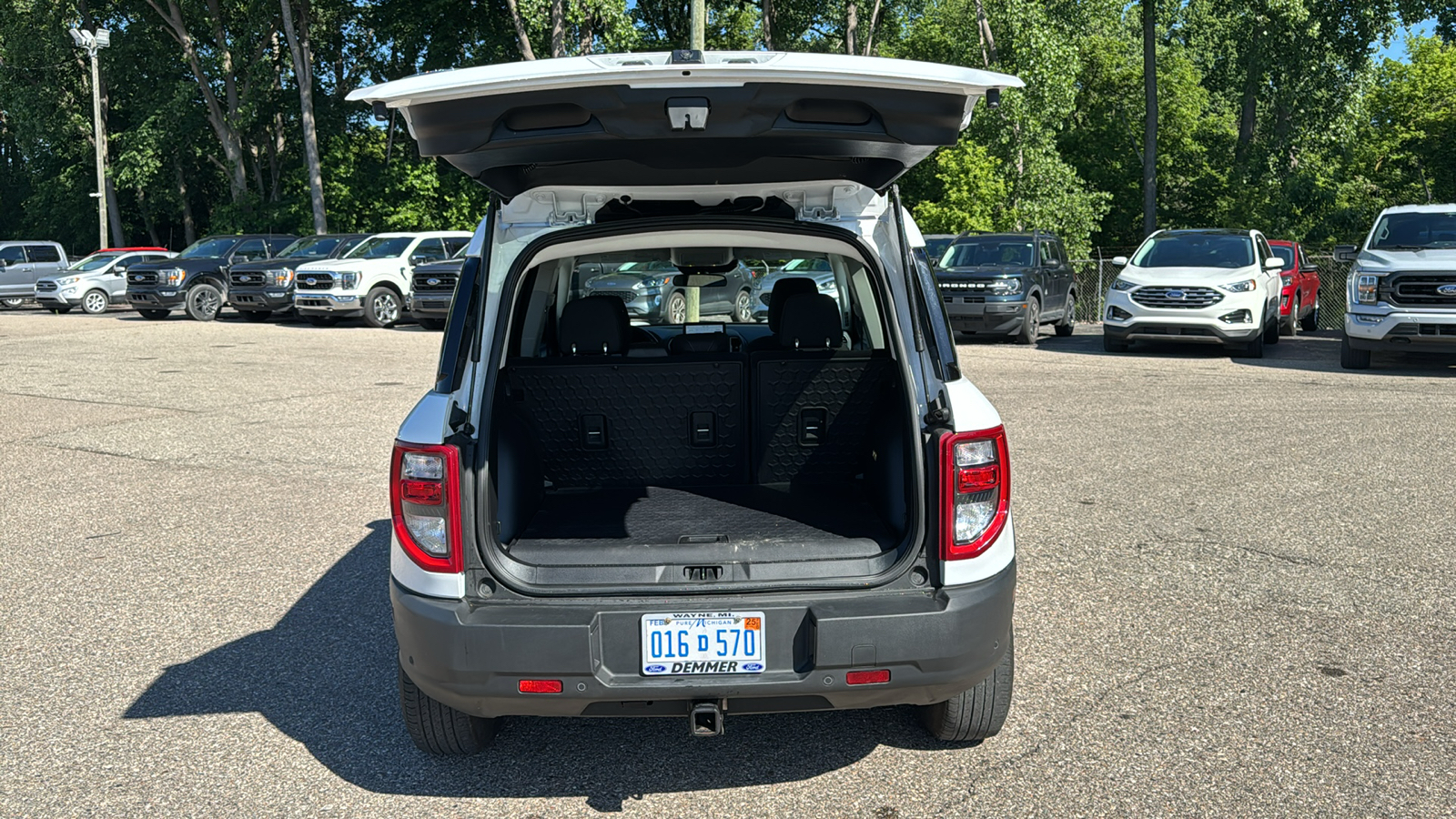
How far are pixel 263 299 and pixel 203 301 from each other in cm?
198

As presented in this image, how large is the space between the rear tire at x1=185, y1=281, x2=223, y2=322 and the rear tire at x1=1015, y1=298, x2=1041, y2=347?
54.8 ft

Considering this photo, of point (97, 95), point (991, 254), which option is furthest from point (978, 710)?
point (97, 95)

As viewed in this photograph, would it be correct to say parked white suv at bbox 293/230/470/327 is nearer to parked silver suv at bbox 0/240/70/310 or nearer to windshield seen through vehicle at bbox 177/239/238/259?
windshield seen through vehicle at bbox 177/239/238/259

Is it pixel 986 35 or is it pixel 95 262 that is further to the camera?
pixel 986 35

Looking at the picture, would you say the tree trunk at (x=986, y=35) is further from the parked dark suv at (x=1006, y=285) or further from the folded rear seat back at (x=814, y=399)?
the folded rear seat back at (x=814, y=399)

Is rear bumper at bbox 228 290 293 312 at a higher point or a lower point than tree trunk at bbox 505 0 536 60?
lower

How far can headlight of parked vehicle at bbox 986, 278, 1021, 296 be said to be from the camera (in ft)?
62.8

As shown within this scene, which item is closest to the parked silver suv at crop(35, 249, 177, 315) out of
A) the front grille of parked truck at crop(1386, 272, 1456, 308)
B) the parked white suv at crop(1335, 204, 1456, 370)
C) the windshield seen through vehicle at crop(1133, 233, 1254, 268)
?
the windshield seen through vehicle at crop(1133, 233, 1254, 268)

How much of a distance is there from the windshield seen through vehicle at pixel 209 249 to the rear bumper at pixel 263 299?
110 inches

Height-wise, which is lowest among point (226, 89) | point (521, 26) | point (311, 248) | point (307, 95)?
point (311, 248)

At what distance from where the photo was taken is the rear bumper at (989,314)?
752 inches

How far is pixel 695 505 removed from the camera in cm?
444

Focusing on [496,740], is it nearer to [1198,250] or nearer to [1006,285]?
[1198,250]

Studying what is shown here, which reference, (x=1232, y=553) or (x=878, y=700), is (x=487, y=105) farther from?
(x=1232, y=553)
